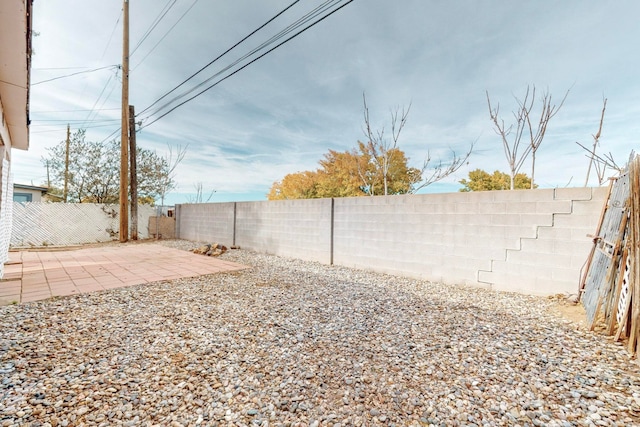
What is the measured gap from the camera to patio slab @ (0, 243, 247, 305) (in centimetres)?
359

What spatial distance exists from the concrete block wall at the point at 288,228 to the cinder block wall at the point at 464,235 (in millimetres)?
36

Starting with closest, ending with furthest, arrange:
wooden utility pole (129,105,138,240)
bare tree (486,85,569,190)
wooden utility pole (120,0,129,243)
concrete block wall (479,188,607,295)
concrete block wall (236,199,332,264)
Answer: concrete block wall (479,188,607,295) → bare tree (486,85,569,190) → concrete block wall (236,199,332,264) → wooden utility pole (120,0,129,243) → wooden utility pole (129,105,138,240)

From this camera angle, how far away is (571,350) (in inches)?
83.7

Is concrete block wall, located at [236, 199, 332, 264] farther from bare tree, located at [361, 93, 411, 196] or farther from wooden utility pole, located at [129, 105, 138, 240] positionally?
wooden utility pole, located at [129, 105, 138, 240]

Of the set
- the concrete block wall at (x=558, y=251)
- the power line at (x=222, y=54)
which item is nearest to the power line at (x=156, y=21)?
the power line at (x=222, y=54)

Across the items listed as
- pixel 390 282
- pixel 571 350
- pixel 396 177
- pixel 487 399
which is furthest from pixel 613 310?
pixel 396 177

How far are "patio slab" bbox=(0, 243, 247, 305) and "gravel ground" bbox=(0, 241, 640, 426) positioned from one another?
72 cm

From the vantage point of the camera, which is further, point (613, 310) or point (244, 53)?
point (244, 53)

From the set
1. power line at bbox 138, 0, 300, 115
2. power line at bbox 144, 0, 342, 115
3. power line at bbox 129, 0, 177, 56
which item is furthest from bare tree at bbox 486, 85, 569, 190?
power line at bbox 129, 0, 177, 56

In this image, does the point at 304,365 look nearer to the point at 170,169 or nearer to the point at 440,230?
the point at 440,230

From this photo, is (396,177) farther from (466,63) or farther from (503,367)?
(503,367)

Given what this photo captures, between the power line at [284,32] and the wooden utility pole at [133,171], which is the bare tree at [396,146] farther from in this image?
the wooden utility pole at [133,171]

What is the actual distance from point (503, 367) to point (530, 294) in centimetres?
251

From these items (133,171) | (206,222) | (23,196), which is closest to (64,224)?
(133,171)
